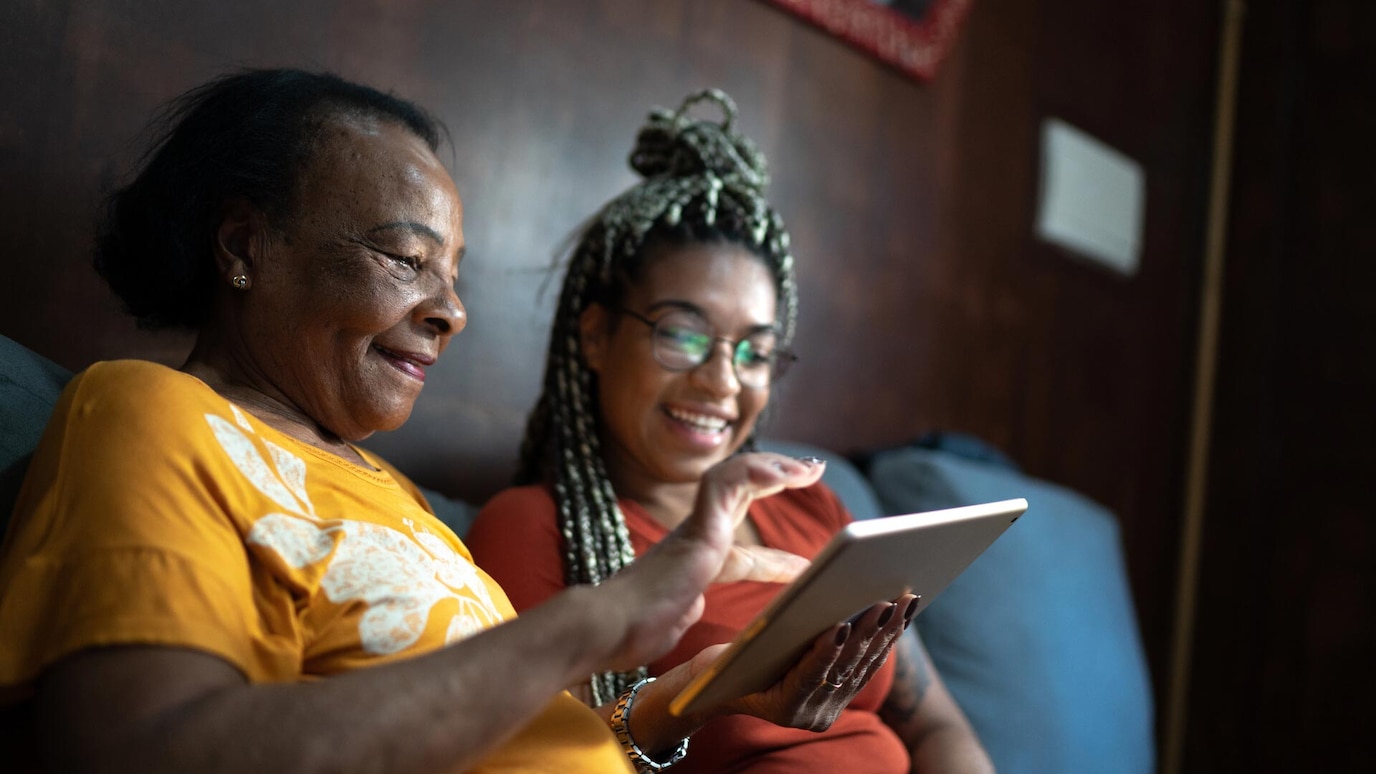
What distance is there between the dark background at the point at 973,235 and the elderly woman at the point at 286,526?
0.72ft

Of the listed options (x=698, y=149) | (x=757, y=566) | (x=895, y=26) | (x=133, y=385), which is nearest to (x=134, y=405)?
(x=133, y=385)

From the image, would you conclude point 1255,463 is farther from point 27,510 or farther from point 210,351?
point 27,510

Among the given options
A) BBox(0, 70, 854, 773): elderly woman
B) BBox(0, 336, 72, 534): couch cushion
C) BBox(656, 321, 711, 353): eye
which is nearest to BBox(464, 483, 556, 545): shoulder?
BBox(0, 70, 854, 773): elderly woman

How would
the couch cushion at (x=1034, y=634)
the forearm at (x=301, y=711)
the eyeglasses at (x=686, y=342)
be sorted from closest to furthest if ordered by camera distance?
the forearm at (x=301, y=711) → the eyeglasses at (x=686, y=342) → the couch cushion at (x=1034, y=634)

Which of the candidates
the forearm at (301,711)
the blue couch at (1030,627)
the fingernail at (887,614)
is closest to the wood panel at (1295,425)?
the blue couch at (1030,627)

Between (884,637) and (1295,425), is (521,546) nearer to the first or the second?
(884,637)

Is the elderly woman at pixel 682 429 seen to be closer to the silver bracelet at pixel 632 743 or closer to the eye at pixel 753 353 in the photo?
the eye at pixel 753 353

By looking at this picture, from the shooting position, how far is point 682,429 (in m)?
1.45

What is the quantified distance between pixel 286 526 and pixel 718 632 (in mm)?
602

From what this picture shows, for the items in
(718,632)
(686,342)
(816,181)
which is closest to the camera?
(718,632)

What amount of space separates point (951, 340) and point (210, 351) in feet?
5.98

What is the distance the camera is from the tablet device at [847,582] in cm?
81

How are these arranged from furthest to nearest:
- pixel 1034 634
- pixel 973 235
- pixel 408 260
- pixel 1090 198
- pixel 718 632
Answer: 1. pixel 1090 198
2. pixel 973 235
3. pixel 1034 634
4. pixel 718 632
5. pixel 408 260

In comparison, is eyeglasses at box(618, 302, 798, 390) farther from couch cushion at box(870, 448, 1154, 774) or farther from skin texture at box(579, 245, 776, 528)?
couch cushion at box(870, 448, 1154, 774)
